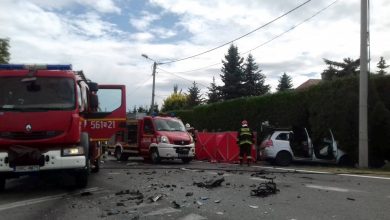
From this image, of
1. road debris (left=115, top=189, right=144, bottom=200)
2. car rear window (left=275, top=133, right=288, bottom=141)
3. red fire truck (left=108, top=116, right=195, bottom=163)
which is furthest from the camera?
red fire truck (left=108, top=116, right=195, bottom=163)

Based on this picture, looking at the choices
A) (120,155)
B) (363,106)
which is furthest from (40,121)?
(120,155)

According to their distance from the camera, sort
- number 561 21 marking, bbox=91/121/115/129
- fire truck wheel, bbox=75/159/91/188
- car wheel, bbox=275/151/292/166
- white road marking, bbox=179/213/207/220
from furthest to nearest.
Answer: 1. car wheel, bbox=275/151/292/166
2. number 561 21 marking, bbox=91/121/115/129
3. fire truck wheel, bbox=75/159/91/188
4. white road marking, bbox=179/213/207/220

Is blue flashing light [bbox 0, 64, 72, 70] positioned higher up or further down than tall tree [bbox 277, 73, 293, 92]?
further down

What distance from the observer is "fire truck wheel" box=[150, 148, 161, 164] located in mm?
19922

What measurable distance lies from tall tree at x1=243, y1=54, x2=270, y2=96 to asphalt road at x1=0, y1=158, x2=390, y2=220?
40241 millimetres

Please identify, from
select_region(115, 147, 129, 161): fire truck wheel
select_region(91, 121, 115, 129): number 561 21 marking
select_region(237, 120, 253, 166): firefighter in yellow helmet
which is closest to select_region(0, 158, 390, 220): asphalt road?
select_region(91, 121, 115, 129): number 561 21 marking

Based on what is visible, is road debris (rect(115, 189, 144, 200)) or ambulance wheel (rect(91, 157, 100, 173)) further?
ambulance wheel (rect(91, 157, 100, 173))

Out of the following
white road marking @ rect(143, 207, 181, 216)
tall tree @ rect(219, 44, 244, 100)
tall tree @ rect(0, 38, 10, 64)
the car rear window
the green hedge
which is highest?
tall tree @ rect(219, 44, 244, 100)

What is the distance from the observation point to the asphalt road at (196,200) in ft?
24.4

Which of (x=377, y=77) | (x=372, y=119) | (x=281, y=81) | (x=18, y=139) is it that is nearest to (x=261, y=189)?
(x=18, y=139)

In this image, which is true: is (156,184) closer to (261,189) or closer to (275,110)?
(261,189)

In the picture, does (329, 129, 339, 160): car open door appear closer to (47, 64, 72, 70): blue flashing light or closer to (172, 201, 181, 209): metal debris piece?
(47, 64, 72, 70): blue flashing light

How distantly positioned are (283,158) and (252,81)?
34.1 m

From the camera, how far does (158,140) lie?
19.9 metres
